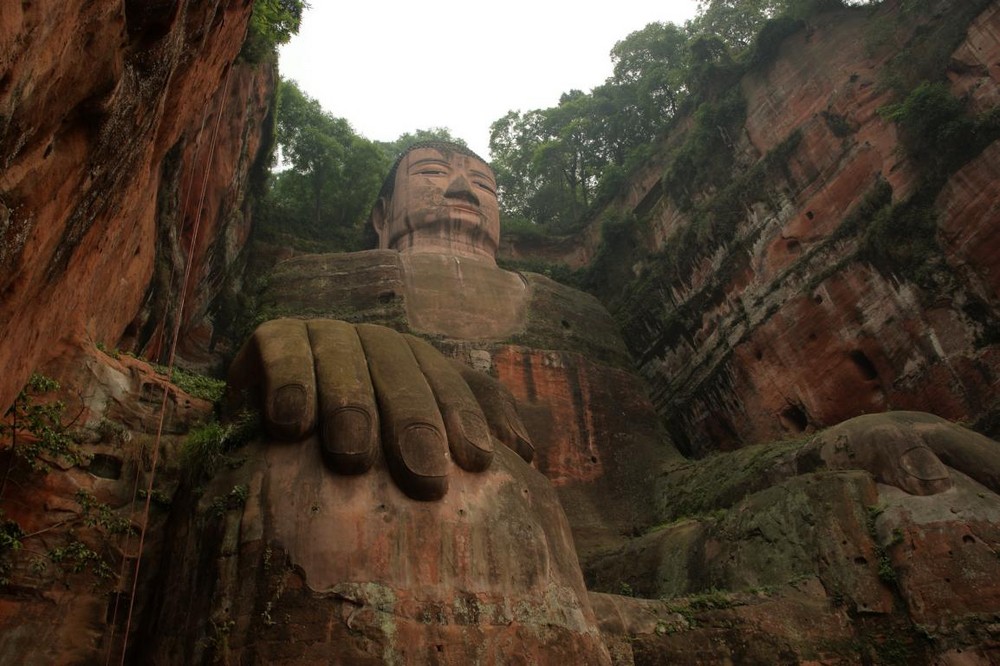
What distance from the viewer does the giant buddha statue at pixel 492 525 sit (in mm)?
5633

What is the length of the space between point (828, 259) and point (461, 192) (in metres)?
7.54

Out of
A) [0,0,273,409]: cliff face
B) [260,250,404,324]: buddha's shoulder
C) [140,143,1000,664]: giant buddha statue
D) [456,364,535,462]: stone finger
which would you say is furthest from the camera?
[260,250,404,324]: buddha's shoulder

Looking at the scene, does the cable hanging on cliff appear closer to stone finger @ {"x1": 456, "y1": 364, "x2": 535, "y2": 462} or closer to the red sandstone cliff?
stone finger @ {"x1": 456, "y1": 364, "x2": 535, "y2": 462}

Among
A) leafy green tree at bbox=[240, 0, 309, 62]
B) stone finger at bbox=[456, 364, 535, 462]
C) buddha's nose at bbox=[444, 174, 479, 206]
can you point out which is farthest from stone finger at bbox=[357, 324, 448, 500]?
buddha's nose at bbox=[444, 174, 479, 206]

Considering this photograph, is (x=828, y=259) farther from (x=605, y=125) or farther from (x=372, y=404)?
(x=605, y=125)

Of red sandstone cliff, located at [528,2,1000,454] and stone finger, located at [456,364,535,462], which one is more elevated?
red sandstone cliff, located at [528,2,1000,454]

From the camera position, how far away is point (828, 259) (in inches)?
494

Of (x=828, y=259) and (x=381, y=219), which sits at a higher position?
(x=381, y=219)

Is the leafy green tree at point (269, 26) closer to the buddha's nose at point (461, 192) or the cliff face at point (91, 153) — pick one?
the cliff face at point (91, 153)

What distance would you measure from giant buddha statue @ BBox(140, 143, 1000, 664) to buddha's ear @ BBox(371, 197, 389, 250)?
22.7 ft

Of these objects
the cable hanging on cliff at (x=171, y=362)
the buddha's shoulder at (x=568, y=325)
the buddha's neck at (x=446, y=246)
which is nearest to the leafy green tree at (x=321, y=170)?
the buddha's neck at (x=446, y=246)

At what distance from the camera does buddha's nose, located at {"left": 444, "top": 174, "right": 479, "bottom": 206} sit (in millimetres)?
16750

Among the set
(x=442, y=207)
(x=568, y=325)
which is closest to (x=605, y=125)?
→ (x=442, y=207)

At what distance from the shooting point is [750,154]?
52.8 feet
